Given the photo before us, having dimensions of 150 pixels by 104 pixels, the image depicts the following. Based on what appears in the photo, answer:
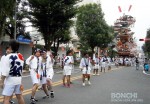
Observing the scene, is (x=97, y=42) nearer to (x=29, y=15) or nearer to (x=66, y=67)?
(x=29, y=15)

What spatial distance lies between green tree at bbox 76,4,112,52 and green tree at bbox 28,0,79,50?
1007 inches

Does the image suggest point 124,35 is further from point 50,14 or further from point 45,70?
point 45,70

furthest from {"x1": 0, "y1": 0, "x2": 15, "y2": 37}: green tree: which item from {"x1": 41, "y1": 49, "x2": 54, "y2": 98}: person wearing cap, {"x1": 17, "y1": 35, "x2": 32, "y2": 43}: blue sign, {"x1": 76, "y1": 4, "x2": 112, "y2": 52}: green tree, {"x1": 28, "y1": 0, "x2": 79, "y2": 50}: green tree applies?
{"x1": 76, "y1": 4, "x2": 112, "y2": 52}: green tree

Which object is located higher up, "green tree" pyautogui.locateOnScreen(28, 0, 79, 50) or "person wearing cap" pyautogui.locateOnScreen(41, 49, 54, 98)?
"green tree" pyautogui.locateOnScreen(28, 0, 79, 50)

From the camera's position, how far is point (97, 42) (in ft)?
225

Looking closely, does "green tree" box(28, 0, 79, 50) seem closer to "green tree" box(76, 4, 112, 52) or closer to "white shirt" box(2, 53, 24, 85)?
"green tree" box(76, 4, 112, 52)

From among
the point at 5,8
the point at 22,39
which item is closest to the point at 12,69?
the point at 5,8

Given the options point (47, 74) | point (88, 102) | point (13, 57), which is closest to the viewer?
point (13, 57)

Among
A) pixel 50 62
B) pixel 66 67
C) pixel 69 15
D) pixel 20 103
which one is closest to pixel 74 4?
pixel 69 15

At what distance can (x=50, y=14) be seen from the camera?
131 feet

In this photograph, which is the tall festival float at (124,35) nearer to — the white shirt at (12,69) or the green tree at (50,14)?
the green tree at (50,14)

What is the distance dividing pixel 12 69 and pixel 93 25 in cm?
5988

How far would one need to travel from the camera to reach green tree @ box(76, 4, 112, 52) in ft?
221

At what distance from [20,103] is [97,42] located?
60409mm
